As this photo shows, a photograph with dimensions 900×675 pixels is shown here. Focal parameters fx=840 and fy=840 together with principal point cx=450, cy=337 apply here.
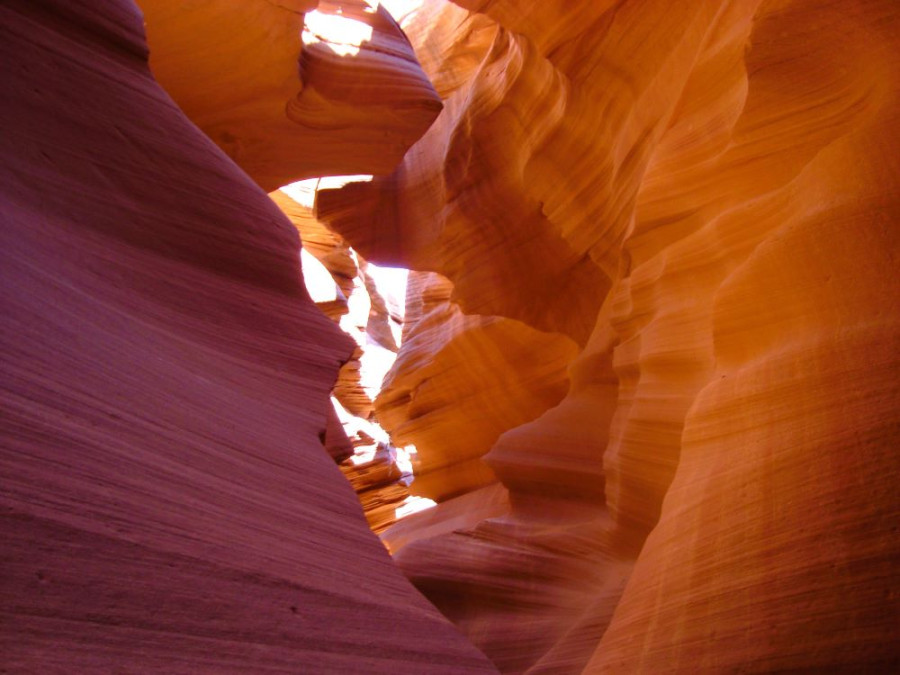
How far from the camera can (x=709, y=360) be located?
3551 millimetres

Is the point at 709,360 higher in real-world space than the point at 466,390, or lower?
lower

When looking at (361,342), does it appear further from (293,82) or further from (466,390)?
(293,82)

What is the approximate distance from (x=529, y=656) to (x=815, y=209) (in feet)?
11.4

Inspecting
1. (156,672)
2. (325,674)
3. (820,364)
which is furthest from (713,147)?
(156,672)

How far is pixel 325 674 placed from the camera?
1802 mm

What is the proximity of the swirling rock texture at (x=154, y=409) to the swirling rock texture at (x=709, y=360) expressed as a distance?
0.91 m

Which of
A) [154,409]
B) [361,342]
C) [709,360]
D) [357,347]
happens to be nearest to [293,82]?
[357,347]

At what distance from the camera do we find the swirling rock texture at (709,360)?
7.79 feet

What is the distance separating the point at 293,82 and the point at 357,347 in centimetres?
354

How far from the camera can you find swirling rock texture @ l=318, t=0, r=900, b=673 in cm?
238

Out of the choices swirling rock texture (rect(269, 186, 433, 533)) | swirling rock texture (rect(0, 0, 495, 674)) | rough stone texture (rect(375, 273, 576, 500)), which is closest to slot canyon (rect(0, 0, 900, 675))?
swirling rock texture (rect(0, 0, 495, 674))

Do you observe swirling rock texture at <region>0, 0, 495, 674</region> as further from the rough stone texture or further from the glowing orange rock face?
the rough stone texture

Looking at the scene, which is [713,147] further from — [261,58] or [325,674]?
[261,58]

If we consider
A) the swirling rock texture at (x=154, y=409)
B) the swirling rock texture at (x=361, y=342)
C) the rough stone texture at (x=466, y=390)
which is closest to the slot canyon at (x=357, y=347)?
the swirling rock texture at (x=154, y=409)
